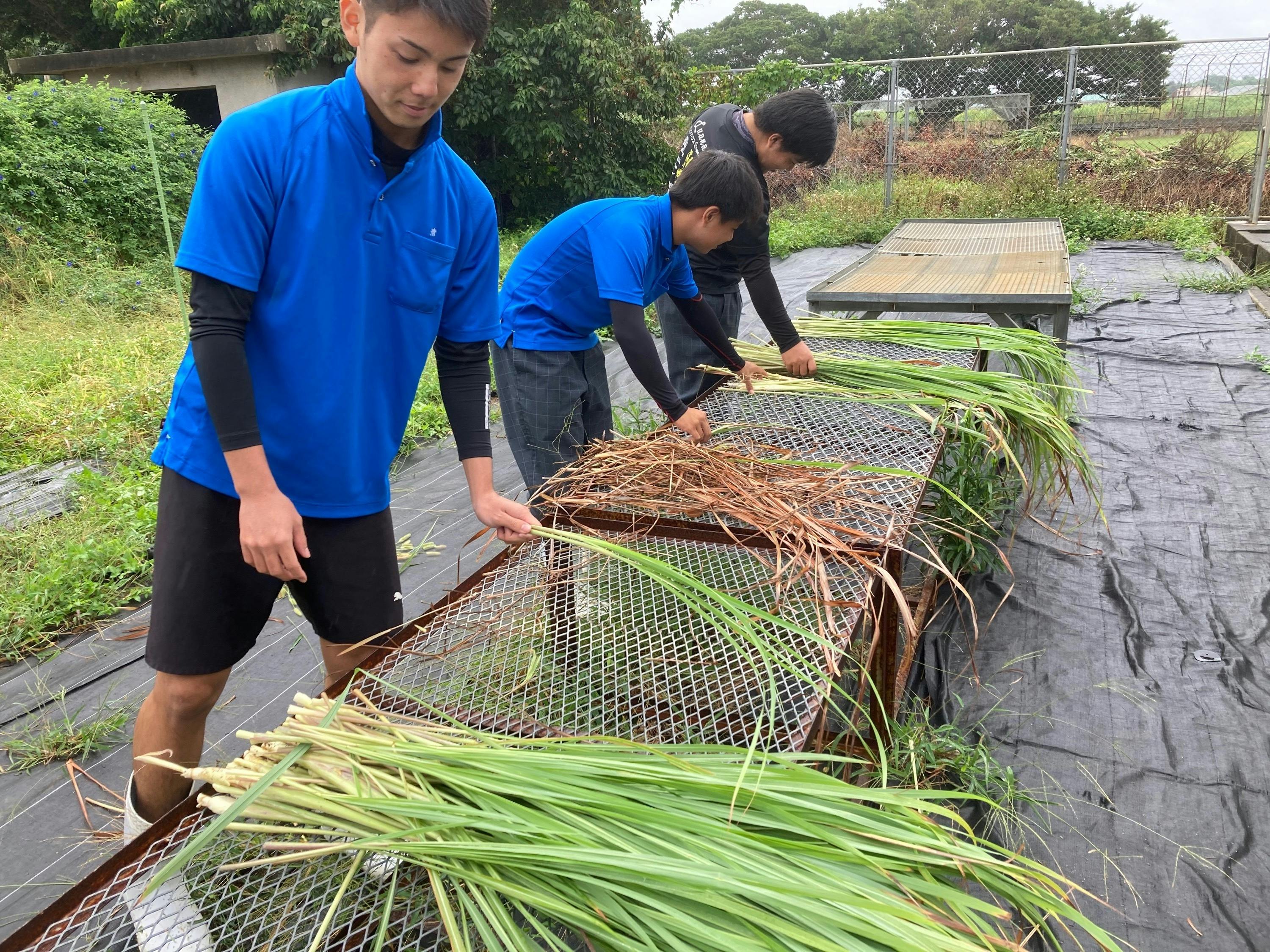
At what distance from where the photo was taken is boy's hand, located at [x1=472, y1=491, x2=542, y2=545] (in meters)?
1.50

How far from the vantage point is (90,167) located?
802cm

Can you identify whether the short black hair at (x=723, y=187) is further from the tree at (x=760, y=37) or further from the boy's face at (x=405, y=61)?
the tree at (x=760, y=37)

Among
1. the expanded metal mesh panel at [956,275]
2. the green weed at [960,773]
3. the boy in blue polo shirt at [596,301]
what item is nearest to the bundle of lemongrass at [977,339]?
the expanded metal mesh panel at [956,275]

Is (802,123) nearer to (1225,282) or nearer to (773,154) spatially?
(773,154)

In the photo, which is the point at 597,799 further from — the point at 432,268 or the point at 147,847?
the point at 432,268

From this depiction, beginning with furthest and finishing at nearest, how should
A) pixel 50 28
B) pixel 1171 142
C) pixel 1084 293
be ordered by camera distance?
pixel 50 28, pixel 1171 142, pixel 1084 293

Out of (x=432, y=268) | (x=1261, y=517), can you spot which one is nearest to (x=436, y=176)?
(x=432, y=268)

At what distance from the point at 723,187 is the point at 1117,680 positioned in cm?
173

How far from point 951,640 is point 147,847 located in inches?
87.3

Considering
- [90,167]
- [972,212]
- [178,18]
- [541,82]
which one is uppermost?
[178,18]

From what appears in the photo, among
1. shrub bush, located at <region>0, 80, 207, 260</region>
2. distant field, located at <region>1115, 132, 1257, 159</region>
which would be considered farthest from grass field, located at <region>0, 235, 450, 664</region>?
distant field, located at <region>1115, 132, 1257, 159</region>

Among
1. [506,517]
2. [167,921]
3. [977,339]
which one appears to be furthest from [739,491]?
[977,339]

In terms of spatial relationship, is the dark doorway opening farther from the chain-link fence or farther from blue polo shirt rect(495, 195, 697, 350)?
blue polo shirt rect(495, 195, 697, 350)

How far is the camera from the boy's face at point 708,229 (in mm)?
2168
